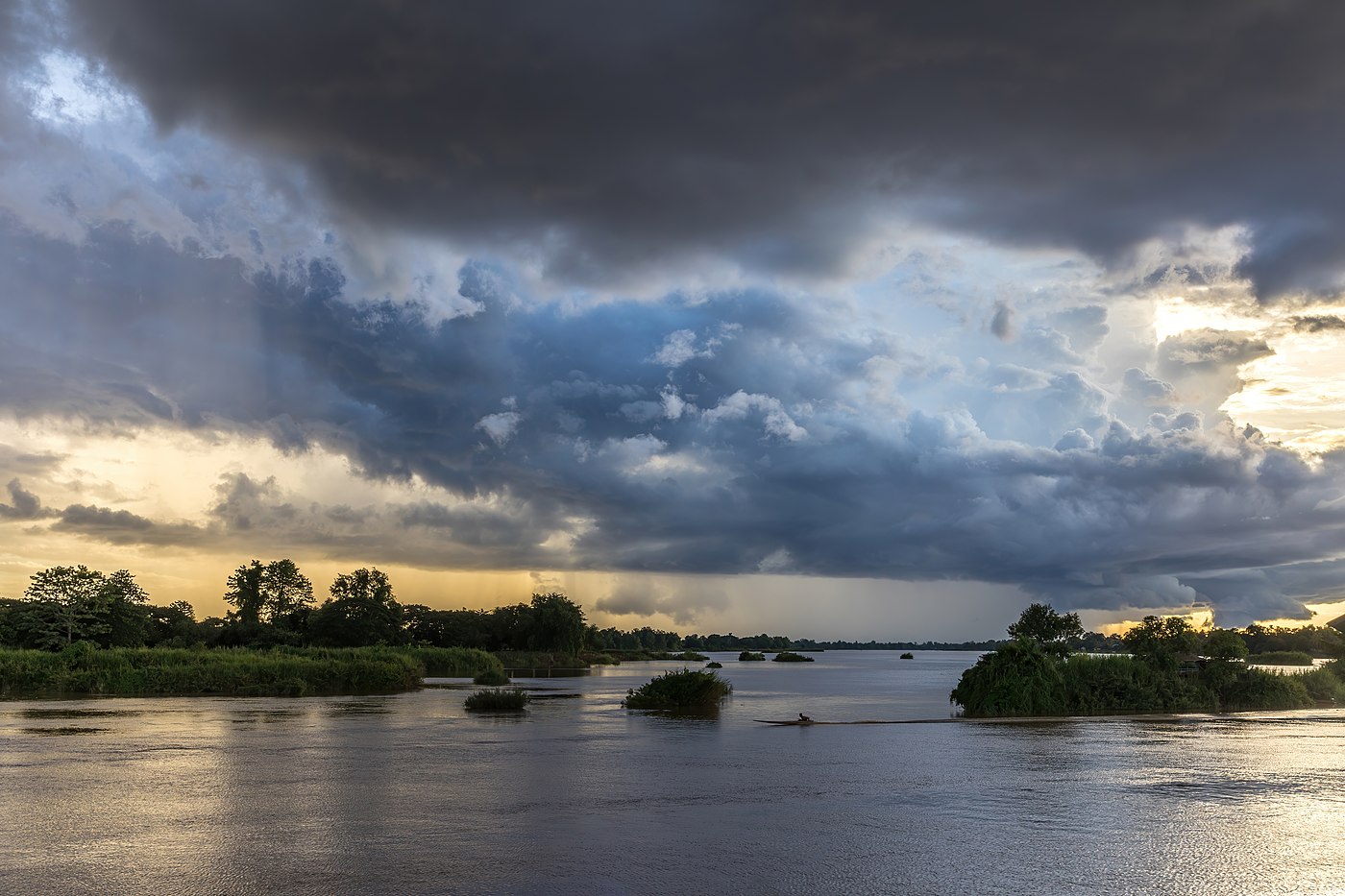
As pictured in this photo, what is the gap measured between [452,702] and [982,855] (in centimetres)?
4793

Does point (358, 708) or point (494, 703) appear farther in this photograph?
point (358, 708)

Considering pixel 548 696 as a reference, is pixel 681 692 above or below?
above

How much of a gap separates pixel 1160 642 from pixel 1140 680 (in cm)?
524

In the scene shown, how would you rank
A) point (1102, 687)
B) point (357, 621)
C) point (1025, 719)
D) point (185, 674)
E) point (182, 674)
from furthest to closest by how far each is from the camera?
point (357, 621), point (185, 674), point (182, 674), point (1102, 687), point (1025, 719)

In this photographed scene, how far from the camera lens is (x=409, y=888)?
13.5 metres

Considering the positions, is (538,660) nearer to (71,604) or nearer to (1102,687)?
(71,604)

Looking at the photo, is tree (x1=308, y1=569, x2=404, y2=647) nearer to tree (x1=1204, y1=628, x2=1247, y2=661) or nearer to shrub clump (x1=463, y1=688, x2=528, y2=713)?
shrub clump (x1=463, y1=688, x2=528, y2=713)

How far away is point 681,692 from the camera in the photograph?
53469 millimetres

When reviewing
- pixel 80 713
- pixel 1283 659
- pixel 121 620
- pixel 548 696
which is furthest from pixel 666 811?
pixel 1283 659

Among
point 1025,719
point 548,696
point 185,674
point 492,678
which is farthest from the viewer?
point 492,678

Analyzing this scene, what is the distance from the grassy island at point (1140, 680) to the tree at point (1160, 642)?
5cm

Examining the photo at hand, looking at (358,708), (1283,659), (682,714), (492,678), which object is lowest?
(1283,659)

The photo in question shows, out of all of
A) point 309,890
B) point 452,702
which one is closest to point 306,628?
point 452,702

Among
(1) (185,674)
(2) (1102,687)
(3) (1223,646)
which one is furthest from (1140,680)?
(1) (185,674)
